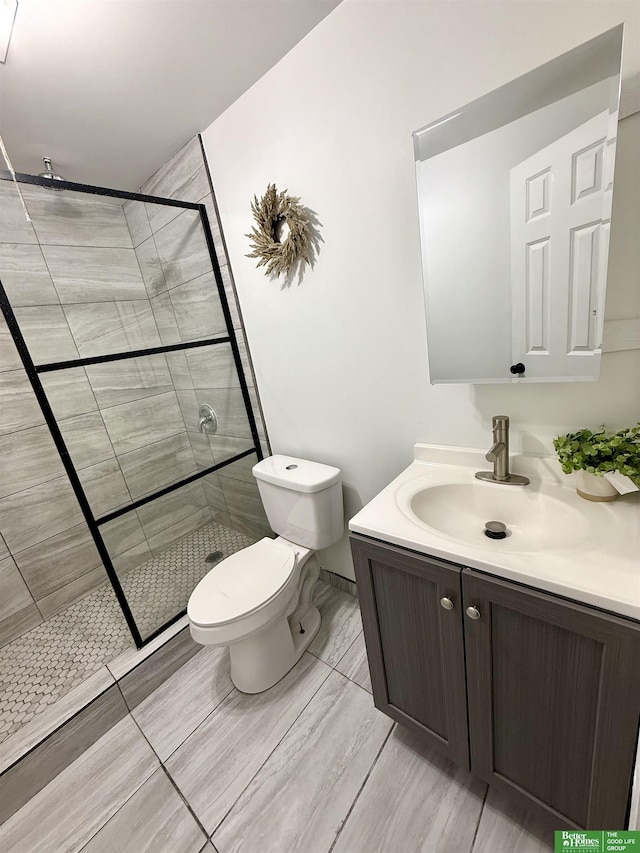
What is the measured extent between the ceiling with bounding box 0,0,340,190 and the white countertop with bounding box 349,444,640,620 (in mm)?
1463

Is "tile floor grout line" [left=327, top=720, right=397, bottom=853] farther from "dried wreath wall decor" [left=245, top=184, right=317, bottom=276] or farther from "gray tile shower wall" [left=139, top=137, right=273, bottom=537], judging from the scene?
"dried wreath wall decor" [left=245, top=184, right=317, bottom=276]

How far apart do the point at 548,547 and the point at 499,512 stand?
→ 0.16m

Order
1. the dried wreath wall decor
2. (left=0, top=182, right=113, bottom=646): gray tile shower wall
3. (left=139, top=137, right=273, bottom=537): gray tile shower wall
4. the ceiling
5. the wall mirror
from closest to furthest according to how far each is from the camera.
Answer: the wall mirror, the ceiling, the dried wreath wall decor, (left=0, top=182, right=113, bottom=646): gray tile shower wall, (left=139, top=137, right=273, bottom=537): gray tile shower wall

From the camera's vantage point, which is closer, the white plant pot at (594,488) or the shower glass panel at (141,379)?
the white plant pot at (594,488)

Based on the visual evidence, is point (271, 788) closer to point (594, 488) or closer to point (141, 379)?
point (594, 488)

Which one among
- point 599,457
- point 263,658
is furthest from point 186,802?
point 599,457

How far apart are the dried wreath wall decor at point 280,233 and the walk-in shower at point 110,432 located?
1.35 feet

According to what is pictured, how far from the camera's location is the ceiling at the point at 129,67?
3.08 feet

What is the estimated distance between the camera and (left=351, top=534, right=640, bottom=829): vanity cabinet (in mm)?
642

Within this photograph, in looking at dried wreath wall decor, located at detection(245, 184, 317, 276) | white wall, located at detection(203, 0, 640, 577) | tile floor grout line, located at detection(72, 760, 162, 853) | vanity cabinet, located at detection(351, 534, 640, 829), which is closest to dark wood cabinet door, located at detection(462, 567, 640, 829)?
vanity cabinet, located at detection(351, 534, 640, 829)

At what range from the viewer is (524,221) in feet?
2.87

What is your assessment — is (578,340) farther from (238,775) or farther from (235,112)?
(238,775)

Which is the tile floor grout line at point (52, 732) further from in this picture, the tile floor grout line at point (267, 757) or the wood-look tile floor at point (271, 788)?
the tile floor grout line at point (267, 757)

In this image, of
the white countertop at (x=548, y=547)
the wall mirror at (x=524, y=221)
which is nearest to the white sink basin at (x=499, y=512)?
the white countertop at (x=548, y=547)
